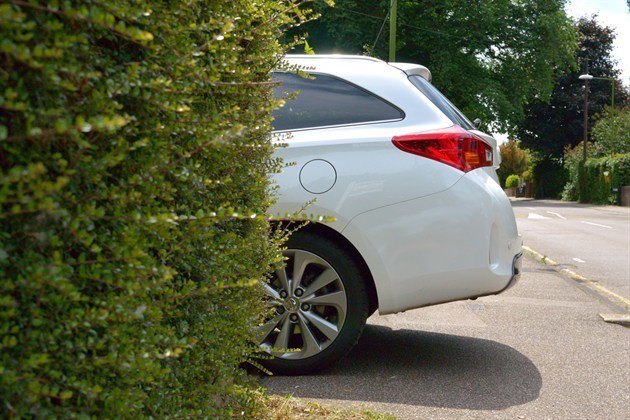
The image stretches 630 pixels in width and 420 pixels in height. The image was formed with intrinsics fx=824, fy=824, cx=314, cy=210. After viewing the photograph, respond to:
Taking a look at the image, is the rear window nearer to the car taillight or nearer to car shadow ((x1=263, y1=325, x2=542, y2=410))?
the car taillight

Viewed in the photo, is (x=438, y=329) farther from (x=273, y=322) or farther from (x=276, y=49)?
(x=276, y=49)

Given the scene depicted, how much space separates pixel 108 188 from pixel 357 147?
9.89 feet

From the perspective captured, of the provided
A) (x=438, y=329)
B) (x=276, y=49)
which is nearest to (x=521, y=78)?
(x=438, y=329)

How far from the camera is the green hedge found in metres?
43.9

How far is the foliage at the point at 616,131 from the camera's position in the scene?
153ft

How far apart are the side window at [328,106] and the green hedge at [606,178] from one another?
4160 centimetres

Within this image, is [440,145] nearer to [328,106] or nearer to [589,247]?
[328,106]

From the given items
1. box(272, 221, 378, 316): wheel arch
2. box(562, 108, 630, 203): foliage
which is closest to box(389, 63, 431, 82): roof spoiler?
box(272, 221, 378, 316): wheel arch

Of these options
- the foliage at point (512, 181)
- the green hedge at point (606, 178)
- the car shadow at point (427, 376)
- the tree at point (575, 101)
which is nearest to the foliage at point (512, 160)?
the foliage at point (512, 181)

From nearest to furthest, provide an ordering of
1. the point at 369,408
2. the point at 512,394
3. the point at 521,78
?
the point at 369,408 → the point at 512,394 → the point at 521,78

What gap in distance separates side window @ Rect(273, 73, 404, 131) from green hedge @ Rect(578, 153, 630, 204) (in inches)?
1638

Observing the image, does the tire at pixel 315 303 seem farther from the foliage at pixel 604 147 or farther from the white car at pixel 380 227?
the foliage at pixel 604 147

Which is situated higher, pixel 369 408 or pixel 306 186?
pixel 306 186

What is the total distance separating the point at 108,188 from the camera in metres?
1.82
